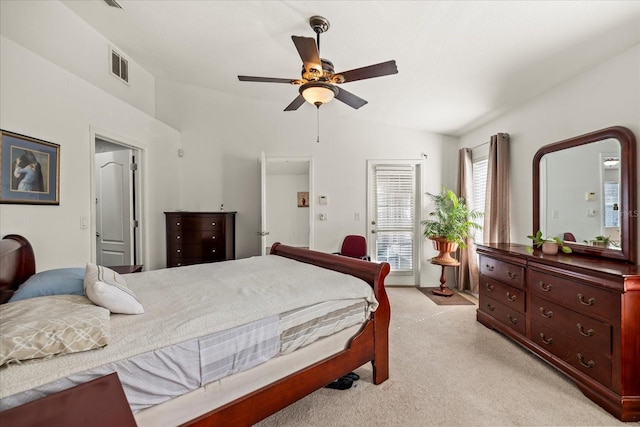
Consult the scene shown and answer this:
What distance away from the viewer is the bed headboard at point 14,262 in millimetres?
1822

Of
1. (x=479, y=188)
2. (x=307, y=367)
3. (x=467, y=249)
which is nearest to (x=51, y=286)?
(x=307, y=367)

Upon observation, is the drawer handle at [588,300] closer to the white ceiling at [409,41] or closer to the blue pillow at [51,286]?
the white ceiling at [409,41]

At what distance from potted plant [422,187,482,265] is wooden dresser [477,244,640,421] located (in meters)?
1.10

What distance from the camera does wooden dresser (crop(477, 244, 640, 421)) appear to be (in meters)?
1.69

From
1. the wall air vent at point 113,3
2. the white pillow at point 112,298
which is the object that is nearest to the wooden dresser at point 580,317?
the white pillow at point 112,298

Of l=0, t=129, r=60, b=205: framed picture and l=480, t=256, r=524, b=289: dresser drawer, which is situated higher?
l=0, t=129, r=60, b=205: framed picture

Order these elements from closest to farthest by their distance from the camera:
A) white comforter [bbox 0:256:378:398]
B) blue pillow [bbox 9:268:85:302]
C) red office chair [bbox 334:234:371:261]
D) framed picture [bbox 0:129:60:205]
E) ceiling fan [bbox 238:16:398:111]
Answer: white comforter [bbox 0:256:378:398]
blue pillow [bbox 9:268:85:302]
ceiling fan [bbox 238:16:398:111]
framed picture [bbox 0:129:60:205]
red office chair [bbox 334:234:371:261]

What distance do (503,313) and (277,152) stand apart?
3636 mm

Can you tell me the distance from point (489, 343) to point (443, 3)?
9.45 feet

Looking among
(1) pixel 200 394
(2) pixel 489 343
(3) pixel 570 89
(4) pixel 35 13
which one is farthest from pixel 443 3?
(4) pixel 35 13

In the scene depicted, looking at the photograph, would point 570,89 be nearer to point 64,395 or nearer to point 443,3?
point 443,3

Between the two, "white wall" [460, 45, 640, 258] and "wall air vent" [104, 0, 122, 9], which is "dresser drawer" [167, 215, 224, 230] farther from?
"white wall" [460, 45, 640, 258]

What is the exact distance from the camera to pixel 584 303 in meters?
1.92

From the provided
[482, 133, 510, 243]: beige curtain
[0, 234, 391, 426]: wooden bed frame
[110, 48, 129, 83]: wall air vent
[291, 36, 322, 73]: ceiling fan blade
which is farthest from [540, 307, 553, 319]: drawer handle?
[110, 48, 129, 83]: wall air vent
